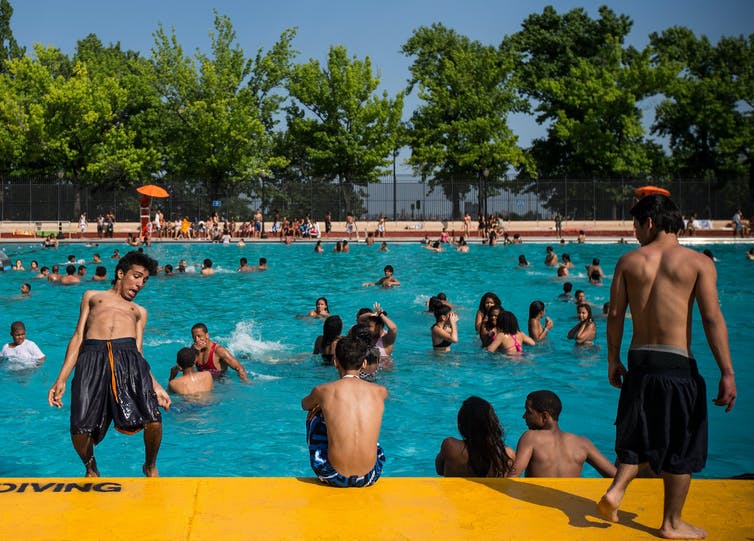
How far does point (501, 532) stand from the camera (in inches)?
180

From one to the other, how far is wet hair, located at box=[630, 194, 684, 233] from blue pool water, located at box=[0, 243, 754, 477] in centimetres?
537

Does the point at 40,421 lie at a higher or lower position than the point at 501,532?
lower

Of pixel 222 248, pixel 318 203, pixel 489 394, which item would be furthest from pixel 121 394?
pixel 318 203

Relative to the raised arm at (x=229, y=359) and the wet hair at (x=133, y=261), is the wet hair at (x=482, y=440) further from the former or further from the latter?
the raised arm at (x=229, y=359)

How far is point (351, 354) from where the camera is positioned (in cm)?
567

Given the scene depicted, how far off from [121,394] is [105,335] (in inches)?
18.3

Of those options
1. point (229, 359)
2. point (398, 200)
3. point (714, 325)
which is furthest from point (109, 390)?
point (398, 200)

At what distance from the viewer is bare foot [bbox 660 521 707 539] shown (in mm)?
4520

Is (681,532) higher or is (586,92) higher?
(586,92)

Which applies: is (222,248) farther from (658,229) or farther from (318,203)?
(658,229)

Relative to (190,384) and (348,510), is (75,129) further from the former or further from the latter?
(348,510)

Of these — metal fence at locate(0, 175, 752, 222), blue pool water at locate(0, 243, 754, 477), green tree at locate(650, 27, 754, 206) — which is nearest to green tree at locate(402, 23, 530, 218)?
metal fence at locate(0, 175, 752, 222)

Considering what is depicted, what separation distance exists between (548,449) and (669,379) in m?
2.27

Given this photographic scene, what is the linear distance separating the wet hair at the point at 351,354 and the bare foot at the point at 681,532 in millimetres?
2133
